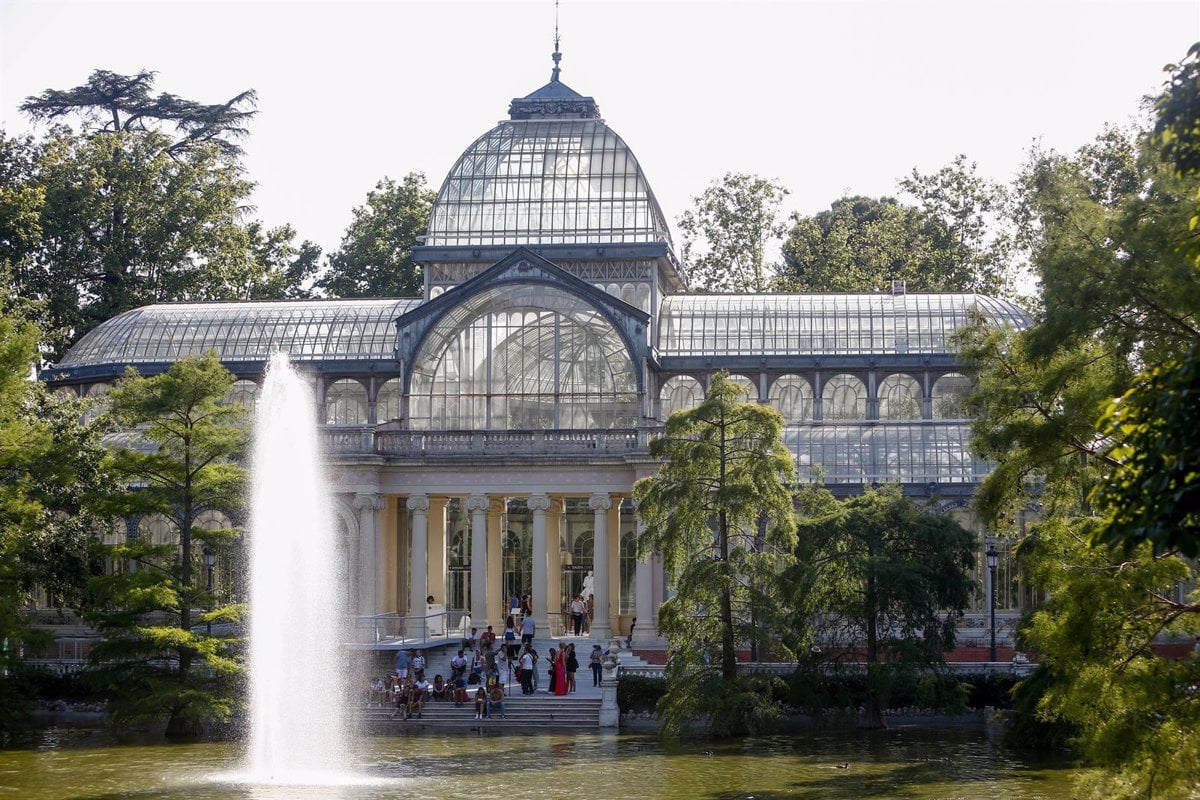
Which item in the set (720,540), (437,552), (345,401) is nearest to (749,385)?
(437,552)

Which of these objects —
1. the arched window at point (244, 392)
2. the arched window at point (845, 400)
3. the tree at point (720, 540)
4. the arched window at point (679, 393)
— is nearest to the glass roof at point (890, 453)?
the arched window at point (845, 400)

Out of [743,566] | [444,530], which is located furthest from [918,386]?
[743,566]

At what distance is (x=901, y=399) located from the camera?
64.4 meters

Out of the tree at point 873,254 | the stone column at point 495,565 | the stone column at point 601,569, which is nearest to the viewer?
the stone column at point 601,569

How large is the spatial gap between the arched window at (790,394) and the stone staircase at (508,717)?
20141mm

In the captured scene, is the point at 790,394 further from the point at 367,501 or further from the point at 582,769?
the point at 582,769

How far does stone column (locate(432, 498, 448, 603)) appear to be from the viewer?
208ft

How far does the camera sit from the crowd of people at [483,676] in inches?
1842

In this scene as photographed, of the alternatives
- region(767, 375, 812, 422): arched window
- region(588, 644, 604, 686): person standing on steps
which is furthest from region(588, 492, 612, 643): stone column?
region(767, 375, 812, 422): arched window

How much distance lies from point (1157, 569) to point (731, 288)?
66.1 m

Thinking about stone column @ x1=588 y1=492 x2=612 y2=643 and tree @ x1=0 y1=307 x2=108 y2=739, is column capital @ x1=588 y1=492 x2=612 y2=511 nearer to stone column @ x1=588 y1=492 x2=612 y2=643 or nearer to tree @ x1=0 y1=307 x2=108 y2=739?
stone column @ x1=588 y1=492 x2=612 y2=643

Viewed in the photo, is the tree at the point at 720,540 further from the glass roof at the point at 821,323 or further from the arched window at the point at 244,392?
the arched window at the point at 244,392

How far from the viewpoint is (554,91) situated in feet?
231

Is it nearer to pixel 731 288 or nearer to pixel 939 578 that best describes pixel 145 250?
pixel 731 288
